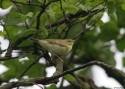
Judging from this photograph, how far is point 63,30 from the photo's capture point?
10.5 feet

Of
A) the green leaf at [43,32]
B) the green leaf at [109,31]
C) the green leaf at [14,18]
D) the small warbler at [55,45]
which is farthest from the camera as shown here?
the green leaf at [109,31]

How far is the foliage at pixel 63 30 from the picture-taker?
2.96m

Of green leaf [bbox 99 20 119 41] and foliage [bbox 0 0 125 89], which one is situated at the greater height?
green leaf [bbox 99 20 119 41]

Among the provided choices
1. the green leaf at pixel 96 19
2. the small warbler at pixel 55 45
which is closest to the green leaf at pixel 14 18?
the small warbler at pixel 55 45

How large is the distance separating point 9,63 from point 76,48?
0.85m

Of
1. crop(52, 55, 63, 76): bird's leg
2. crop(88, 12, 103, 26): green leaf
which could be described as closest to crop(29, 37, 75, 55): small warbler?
crop(52, 55, 63, 76): bird's leg

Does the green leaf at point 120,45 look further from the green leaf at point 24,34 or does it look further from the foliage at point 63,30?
the green leaf at point 24,34

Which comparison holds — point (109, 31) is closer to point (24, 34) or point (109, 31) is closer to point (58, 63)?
point (58, 63)

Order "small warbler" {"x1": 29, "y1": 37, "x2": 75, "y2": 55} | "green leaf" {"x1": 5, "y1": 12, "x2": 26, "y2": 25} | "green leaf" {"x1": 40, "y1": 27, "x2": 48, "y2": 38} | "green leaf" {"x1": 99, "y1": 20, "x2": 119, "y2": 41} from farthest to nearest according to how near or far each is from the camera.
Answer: "green leaf" {"x1": 99, "y1": 20, "x2": 119, "y2": 41} → "small warbler" {"x1": 29, "y1": 37, "x2": 75, "y2": 55} → "green leaf" {"x1": 40, "y1": 27, "x2": 48, "y2": 38} → "green leaf" {"x1": 5, "y1": 12, "x2": 26, "y2": 25}

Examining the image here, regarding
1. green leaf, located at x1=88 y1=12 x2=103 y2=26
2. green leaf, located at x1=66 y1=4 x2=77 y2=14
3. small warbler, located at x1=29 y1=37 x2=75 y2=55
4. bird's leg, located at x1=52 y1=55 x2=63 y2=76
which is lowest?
bird's leg, located at x1=52 y1=55 x2=63 y2=76

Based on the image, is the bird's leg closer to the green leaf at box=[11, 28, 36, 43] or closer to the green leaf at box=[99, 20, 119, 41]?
the green leaf at box=[11, 28, 36, 43]

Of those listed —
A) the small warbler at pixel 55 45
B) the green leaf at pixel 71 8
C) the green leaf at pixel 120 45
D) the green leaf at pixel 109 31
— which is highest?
the green leaf at pixel 109 31

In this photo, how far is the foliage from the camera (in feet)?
9.71

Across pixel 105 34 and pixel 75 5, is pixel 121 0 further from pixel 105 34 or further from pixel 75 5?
pixel 105 34
